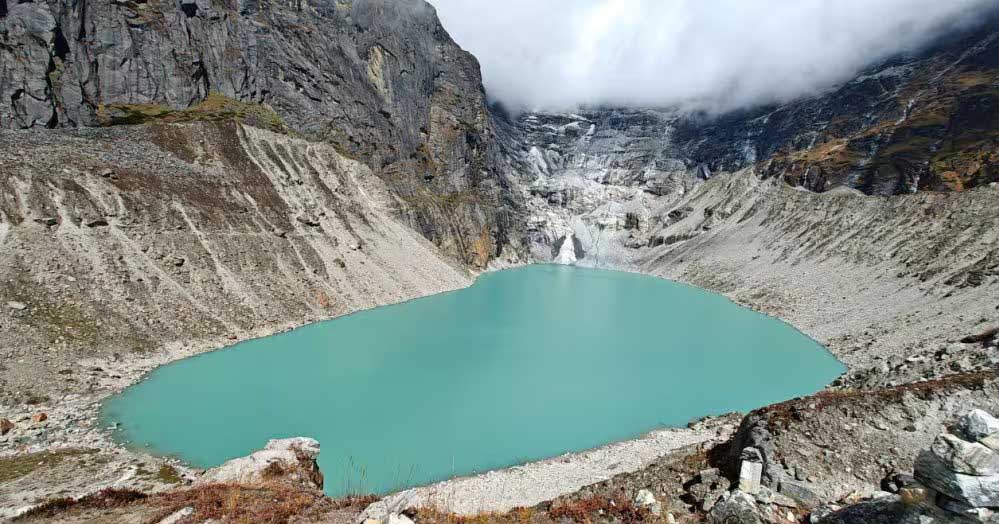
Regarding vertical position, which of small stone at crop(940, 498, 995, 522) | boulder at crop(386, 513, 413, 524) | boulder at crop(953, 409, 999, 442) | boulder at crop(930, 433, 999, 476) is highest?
boulder at crop(953, 409, 999, 442)

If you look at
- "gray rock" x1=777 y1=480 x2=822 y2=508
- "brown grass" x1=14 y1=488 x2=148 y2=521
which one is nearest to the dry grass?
"brown grass" x1=14 y1=488 x2=148 y2=521

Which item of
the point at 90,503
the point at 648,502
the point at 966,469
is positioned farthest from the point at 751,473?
the point at 90,503

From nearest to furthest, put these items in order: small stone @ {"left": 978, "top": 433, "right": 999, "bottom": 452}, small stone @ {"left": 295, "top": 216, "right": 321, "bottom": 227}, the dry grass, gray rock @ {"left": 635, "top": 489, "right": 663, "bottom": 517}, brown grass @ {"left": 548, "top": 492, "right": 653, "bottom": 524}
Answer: small stone @ {"left": 978, "top": 433, "right": 999, "bottom": 452}, the dry grass, brown grass @ {"left": 548, "top": 492, "right": 653, "bottom": 524}, gray rock @ {"left": 635, "top": 489, "right": 663, "bottom": 517}, small stone @ {"left": 295, "top": 216, "right": 321, "bottom": 227}

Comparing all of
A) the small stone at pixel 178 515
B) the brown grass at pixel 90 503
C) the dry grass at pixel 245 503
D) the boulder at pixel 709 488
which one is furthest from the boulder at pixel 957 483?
the brown grass at pixel 90 503

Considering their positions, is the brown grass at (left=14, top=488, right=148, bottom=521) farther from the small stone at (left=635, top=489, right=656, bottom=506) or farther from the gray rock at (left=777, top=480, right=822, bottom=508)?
the gray rock at (left=777, top=480, right=822, bottom=508)

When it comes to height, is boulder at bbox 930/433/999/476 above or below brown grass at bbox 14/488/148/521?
above

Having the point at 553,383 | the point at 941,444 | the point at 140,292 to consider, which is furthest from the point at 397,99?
the point at 941,444

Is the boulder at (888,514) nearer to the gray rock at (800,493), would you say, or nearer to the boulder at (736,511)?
the boulder at (736,511)

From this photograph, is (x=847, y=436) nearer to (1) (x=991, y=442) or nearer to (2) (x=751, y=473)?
(2) (x=751, y=473)
